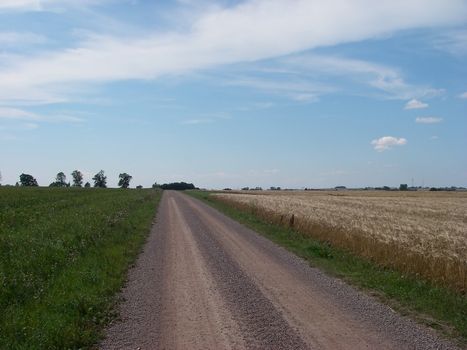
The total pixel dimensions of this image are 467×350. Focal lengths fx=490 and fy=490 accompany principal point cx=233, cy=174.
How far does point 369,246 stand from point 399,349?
32.2 ft

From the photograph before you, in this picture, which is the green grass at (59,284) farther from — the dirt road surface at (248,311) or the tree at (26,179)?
the tree at (26,179)

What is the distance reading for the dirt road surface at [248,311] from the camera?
7.53 m

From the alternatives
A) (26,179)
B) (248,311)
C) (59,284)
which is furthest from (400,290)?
(26,179)

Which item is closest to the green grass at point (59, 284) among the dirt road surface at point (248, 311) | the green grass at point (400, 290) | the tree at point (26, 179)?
the dirt road surface at point (248, 311)

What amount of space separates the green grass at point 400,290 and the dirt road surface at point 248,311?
16.7 inches

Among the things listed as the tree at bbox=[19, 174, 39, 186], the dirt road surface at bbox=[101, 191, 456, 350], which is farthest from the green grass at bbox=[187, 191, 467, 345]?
the tree at bbox=[19, 174, 39, 186]

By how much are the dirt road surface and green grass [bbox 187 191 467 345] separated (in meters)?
0.42

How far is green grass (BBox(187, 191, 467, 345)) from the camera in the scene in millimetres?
8906

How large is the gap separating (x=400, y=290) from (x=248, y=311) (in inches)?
159

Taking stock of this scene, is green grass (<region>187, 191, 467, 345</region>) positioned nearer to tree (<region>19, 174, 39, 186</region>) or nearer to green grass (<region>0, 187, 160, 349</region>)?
green grass (<region>0, 187, 160, 349</region>)

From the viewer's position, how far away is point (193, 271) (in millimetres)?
13703

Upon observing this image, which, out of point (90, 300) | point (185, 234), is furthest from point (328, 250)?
point (90, 300)

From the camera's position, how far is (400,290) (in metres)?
11.3

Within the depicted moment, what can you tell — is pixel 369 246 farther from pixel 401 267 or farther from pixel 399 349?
pixel 399 349
